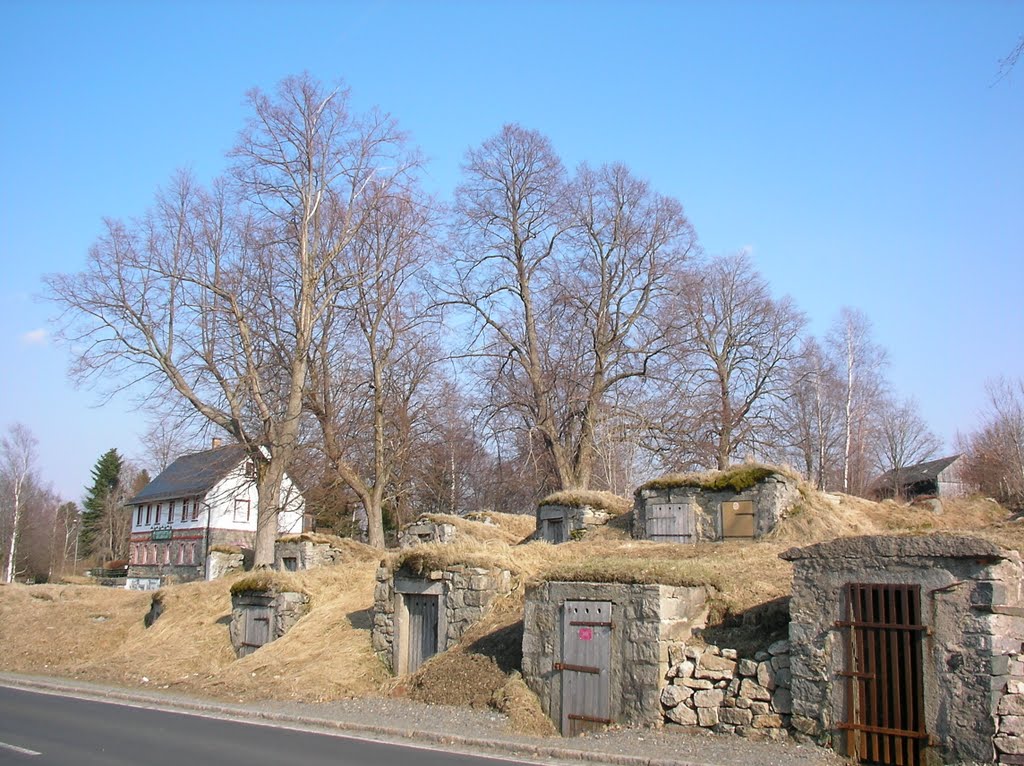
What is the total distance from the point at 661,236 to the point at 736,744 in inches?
1107

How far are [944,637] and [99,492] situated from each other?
83.9m

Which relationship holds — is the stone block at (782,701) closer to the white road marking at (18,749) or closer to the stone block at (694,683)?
the stone block at (694,683)

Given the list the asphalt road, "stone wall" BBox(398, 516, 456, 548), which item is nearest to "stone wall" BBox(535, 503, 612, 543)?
"stone wall" BBox(398, 516, 456, 548)

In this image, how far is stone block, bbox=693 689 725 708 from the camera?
12172mm

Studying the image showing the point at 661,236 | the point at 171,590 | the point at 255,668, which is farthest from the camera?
the point at 661,236

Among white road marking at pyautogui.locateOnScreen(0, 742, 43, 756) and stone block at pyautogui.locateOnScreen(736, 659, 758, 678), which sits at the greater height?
stone block at pyautogui.locateOnScreen(736, 659, 758, 678)

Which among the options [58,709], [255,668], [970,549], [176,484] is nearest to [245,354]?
[255,668]

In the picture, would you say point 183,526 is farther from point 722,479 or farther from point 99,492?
point 722,479

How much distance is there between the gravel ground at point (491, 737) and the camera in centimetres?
1094

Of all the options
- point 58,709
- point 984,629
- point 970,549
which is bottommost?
point 58,709

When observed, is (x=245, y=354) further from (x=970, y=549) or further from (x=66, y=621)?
(x=970, y=549)

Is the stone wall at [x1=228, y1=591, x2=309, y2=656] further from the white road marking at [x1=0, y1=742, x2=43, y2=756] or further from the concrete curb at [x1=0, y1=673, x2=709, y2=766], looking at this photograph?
the white road marking at [x1=0, y1=742, x2=43, y2=756]

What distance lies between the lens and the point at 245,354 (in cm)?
2880

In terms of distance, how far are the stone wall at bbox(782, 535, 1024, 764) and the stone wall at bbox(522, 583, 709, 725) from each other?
76.5 inches
